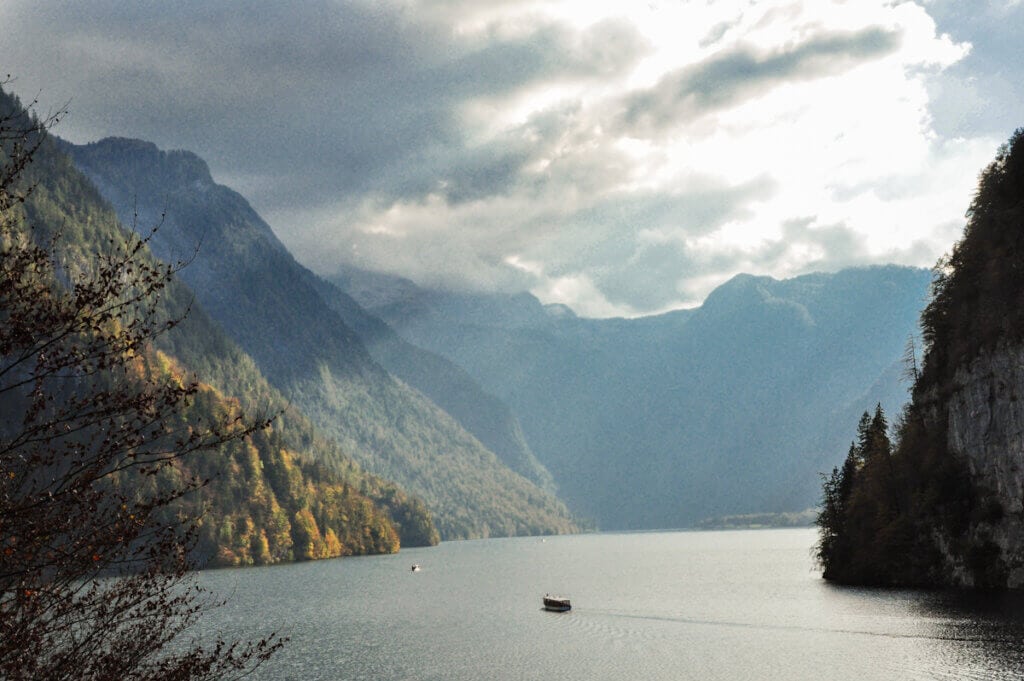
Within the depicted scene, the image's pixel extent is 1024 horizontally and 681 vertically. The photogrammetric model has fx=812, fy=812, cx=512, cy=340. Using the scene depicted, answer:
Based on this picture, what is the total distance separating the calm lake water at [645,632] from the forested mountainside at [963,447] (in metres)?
6.76

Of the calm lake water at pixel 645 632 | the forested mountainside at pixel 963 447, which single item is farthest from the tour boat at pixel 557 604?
the forested mountainside at pixel 963 447

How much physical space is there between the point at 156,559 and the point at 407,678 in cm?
5780

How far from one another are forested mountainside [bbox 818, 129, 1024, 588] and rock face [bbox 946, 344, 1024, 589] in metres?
0.14

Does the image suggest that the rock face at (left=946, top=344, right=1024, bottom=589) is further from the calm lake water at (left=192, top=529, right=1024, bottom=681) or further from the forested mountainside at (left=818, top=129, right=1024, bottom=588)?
the calm lake water at (left=192, top=529, right=1024, bottom=681)

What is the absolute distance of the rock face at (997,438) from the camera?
330 ft

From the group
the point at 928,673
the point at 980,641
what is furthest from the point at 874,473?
the point at 928,673

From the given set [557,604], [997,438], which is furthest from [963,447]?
[557,604]

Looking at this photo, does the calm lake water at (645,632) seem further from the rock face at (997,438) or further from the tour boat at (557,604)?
the rock face at (997,438)

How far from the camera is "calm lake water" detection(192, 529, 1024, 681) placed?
7056cm

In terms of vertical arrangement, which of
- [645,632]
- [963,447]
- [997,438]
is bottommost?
[645,632]

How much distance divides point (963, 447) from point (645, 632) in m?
53.9

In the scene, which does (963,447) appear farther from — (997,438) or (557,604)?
(557,604)

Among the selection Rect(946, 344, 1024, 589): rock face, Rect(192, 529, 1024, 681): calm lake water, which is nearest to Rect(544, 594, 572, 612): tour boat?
Rect(192, 529, 1024, 681): calm lake water

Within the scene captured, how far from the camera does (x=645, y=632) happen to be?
9606 centimetres
